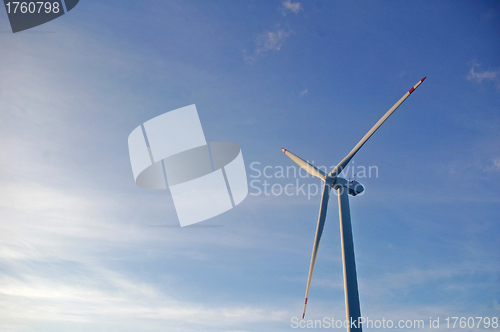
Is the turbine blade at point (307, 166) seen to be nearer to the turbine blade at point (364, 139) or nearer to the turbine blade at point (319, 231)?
the turbine blade at point (364, 139)

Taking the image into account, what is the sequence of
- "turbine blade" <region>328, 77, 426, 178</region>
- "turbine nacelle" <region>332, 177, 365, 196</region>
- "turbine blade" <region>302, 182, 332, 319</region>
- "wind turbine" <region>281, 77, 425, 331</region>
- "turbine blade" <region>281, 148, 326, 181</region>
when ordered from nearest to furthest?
"wind turbine" <region>281, 77, 425, 331</region> → "turbine blade" <region>328, 77, 426, 178</region> → "turbine blade" <region>302, 182, 332, 319</region> → "turbine nacelle" <region>332, 177, 365, 196</region> → "turbine blade" <region>281, 148, 326, 181</region>

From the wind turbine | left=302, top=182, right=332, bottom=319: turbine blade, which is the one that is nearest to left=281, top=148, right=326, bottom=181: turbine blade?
the wind turbine

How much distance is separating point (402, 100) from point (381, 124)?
4.75 meters

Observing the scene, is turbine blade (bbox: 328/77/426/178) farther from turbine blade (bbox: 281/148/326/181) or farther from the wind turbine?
turbine blade (bbox: 281/148/326/181)

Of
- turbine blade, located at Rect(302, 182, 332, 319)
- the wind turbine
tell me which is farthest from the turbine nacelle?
turbine blade, located at Rect(302, 182, 332, 319)

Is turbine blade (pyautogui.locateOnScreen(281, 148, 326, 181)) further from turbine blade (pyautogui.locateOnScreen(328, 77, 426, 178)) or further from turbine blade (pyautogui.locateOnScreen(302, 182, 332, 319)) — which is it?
turbine blade (pyautogui.locateOnScreen(302, 182, 332, 319))

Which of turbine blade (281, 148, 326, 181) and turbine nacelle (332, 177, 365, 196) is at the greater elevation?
turbine blade (281, 148, 326, 181)

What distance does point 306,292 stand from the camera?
5575cm

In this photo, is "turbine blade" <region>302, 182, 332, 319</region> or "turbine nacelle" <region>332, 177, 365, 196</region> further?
"turbine nacelle" <region>332, 177, 365, 196</region>

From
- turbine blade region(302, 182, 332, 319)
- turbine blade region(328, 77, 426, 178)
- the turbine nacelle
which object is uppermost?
turbine blade region(328, 77, 426, 178)

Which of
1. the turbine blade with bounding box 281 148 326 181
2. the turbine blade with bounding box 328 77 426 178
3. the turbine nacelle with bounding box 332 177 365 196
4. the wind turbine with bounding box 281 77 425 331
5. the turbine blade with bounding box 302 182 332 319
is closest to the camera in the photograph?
the wind turbine with bounding box 281 77 425 331

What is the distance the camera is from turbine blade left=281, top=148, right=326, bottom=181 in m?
60.2

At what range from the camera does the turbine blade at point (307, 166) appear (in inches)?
2372

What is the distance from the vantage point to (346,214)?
53375 mm
